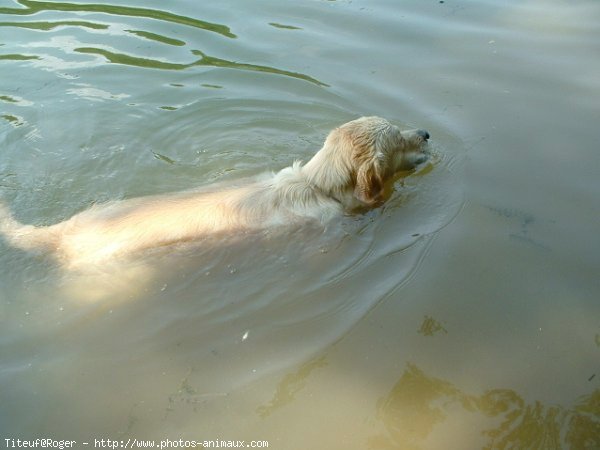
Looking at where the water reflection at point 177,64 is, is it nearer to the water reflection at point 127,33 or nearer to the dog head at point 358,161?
the water reflection at point 127,33

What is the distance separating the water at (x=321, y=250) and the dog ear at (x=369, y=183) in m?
0.27

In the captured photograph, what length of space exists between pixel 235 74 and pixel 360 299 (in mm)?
5528

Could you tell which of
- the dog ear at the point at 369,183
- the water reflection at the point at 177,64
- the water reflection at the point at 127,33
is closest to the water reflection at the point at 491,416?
the dog ear at the point at 369,183

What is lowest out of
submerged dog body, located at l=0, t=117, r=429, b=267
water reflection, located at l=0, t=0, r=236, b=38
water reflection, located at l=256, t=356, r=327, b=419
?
water reflection, located at l=256, t=356, r=327, b=419

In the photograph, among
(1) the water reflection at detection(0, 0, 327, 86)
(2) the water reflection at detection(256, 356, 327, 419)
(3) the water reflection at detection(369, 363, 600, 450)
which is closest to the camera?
(3) the water reflection at detection(369, 363, 600, 450)

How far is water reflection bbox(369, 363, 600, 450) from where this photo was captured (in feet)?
13.8

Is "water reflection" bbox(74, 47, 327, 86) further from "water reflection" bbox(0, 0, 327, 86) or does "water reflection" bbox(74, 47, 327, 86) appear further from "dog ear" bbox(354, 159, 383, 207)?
"dog ear" bbox(354, 159, 383, 207)

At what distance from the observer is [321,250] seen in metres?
6.39

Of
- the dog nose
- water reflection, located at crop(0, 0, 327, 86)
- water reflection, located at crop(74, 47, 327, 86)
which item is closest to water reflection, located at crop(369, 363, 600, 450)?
the dog nose

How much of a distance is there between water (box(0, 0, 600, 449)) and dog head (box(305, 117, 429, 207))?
35 centimetres

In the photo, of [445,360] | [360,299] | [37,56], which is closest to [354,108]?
[360,299]

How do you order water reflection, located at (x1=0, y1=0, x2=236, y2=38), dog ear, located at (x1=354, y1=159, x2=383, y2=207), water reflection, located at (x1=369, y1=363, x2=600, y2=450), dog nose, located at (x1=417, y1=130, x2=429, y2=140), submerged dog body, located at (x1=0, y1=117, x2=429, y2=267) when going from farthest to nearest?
1. water reflection, located at (x1=0, y1=0, x2=236, y2=38)
2. dog nose, located at (x1=417, y1=130, x2=429, y2=140)
3. dog ear, located at (x1=354, y1=159, x2=383, y2=207)
4. submerged dog body, located at (x1=0, y1=117, x2=429, y2=267)
5. water reflection, located at (x1=369, y1=363, x2=600, y2=450)

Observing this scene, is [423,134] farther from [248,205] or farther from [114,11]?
[114,11]

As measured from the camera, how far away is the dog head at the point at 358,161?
6.78 meters
